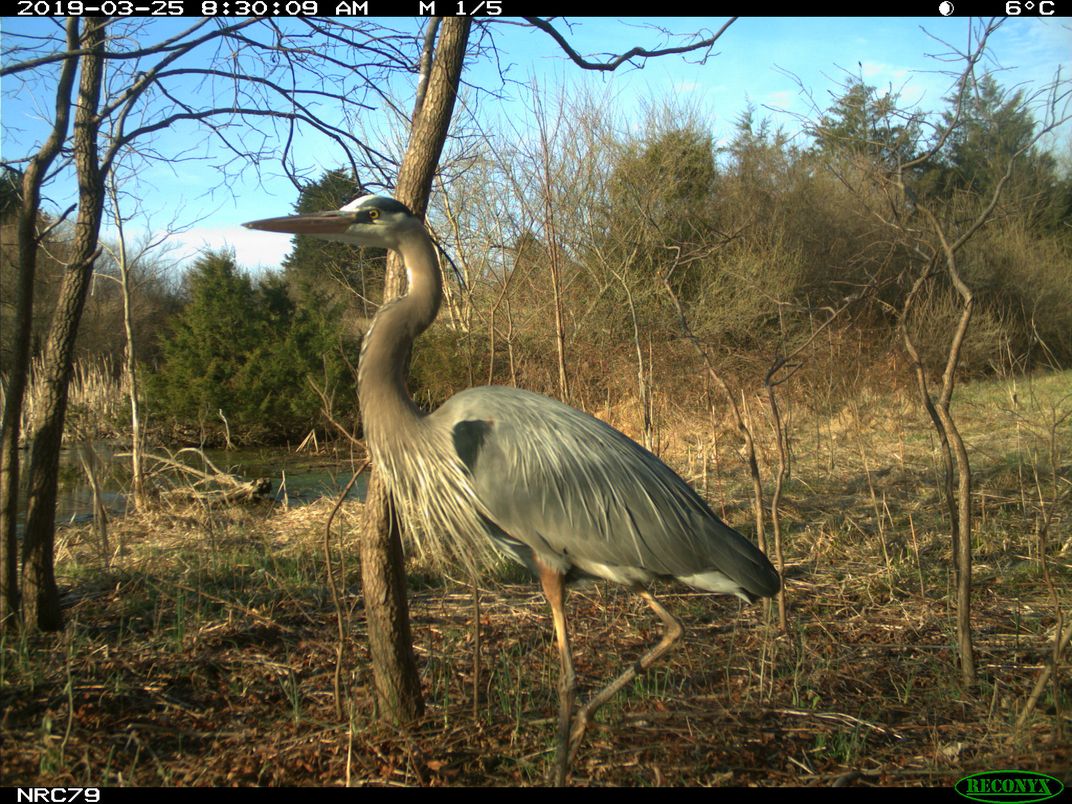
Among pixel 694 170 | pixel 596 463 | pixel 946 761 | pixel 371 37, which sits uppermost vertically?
pixel 694 170

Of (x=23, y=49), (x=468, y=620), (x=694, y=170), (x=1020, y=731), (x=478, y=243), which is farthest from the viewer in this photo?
(x=694, y=170)

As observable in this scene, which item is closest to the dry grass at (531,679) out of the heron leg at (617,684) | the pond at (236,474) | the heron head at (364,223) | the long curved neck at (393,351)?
the heron leg at (617,684)

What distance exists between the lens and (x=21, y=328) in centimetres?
387

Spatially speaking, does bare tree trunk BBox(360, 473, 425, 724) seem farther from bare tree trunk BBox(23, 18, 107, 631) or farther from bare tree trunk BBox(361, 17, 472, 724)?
bare tree trunk BBox(23, 18, 107, 631)

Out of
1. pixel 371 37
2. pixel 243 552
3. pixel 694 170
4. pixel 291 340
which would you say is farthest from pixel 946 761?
pixel 694 170

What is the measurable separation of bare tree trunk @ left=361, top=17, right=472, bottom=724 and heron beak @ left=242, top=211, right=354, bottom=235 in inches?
11.3

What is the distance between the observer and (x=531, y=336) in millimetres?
12078

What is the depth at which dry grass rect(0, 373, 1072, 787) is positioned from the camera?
3082 millimetres

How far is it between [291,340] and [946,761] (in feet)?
44.2

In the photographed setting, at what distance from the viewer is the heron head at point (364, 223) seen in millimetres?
3293

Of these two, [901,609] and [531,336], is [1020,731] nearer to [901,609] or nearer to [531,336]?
[901,609]

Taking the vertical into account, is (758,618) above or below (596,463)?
below

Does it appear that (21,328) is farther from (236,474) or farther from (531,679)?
(236,474)

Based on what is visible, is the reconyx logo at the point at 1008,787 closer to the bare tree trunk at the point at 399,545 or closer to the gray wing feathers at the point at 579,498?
the gray wing feathers at the point at 579,498
